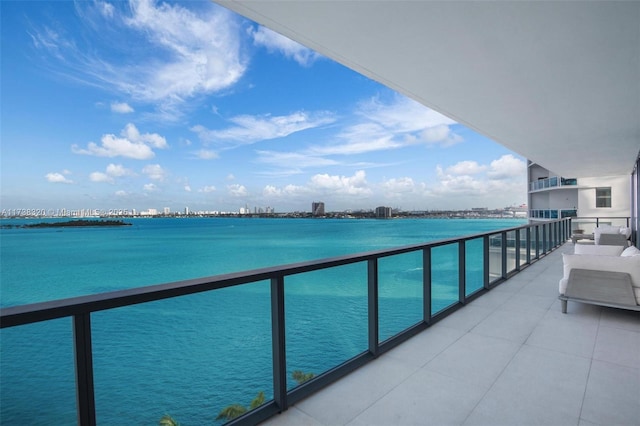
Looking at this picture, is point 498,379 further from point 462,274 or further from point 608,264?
point 608,264

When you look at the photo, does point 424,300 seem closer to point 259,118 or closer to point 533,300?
point 533,300

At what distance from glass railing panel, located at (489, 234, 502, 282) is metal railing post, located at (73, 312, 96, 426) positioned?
5434mm

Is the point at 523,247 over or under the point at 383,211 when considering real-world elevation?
under

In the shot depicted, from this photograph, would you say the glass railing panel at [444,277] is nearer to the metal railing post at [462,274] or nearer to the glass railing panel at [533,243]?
the metal railing post at [462,274]

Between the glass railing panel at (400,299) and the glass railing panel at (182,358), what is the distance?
47.5 inches

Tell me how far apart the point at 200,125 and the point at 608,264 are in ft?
173

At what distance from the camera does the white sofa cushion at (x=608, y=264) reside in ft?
12.5

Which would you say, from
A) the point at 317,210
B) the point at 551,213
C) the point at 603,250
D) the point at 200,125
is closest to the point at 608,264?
the point at 603,250

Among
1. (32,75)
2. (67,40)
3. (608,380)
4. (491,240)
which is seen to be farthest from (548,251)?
(67,40)

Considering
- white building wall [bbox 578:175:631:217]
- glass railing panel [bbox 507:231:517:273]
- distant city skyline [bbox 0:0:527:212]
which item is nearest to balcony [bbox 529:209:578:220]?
distant city skyline [bbox 0:0:527:212]

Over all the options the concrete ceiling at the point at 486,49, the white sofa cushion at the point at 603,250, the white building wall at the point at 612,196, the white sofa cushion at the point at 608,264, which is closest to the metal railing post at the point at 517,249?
the white sofa cushion at the point at 603,250

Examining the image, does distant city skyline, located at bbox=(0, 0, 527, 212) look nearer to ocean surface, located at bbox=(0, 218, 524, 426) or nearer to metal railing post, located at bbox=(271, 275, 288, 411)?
ocean surface, located at bbox=(0, 218, 524, 426)

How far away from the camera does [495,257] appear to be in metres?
5.62

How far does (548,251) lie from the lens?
30.6 feet
